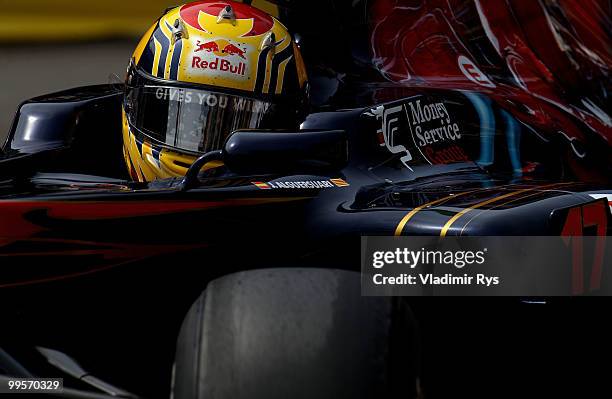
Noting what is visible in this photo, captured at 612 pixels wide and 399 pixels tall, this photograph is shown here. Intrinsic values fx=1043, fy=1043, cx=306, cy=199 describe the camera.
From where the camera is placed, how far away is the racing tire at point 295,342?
1.75 metres

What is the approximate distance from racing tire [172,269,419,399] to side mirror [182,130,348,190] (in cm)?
39

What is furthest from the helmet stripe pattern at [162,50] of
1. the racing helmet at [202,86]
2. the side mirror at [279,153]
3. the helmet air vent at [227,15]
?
the side mirror at [279,153]

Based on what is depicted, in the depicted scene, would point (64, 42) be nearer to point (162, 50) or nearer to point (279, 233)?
point (162, 50)

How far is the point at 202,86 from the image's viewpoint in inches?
110

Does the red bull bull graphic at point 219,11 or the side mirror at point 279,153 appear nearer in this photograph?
the side mirror at point 279,153

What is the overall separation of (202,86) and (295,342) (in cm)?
118

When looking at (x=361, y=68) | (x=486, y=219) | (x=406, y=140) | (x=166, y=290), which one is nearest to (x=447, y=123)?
(x=406, y=140)

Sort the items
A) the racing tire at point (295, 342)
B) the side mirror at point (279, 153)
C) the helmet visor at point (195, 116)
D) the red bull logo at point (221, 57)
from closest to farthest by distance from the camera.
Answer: the racing tire at point (295, 342), the side mirror at point (279, 153), the helmet visor at point (195, 116), the red bull logo at point (221, 57)

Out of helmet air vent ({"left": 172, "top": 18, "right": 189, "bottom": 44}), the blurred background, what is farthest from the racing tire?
the blurred background

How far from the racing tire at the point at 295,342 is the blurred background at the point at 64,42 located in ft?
15.8

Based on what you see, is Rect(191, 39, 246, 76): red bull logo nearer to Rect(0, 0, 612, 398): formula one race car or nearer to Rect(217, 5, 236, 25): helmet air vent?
Rect(217, 5, 236, 25): helmet air vent

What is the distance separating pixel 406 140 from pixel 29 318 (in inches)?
47.0

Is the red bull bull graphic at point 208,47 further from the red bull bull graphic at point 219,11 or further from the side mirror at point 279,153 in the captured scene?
the side mirror at point 279,153

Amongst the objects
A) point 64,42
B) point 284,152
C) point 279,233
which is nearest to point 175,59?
point 284,152
